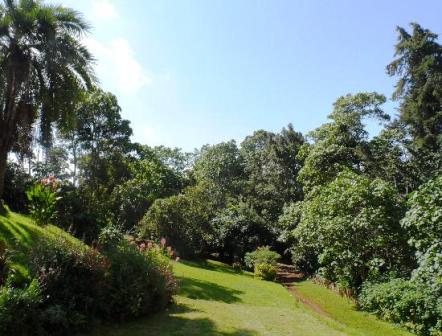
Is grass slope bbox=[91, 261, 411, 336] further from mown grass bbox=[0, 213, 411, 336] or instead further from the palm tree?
the palm tree

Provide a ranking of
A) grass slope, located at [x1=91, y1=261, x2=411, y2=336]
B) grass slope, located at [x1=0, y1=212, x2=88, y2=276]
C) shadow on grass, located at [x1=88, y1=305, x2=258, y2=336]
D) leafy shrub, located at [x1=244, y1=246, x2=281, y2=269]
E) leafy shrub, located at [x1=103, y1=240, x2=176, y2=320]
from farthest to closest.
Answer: leafy shrub, located at [x1=244, y1=246, x2=281, y2=269], grass slope, located at [x1=0, y1=212, x2=88, y2=276], leafy shrub, located at [x1=103, y1=240, x2=176, y2=320], grass slope, located at [x1=91, y1=261, x2=411, y2=336], shadow on grass, located at [x1=88, y1=305, x2=258, y2=336]

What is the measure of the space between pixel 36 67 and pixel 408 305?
1438 centimetres

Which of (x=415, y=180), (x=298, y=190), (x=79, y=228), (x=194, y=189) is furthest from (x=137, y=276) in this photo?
(x=298, y=190)

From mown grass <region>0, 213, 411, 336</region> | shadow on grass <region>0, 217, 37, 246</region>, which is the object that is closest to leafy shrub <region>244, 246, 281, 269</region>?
mown grass <region>0, 213, 411, 336</region>

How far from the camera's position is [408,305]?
1202cm

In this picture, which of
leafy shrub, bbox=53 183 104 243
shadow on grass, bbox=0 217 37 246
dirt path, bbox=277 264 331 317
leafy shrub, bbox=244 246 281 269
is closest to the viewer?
shadow on grass, bbox=0 217 37 246

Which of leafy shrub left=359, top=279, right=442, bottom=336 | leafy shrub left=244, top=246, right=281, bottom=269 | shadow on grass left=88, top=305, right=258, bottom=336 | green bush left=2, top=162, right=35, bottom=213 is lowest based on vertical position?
shadow on grass left=88, top=305, right=258, bottom=336

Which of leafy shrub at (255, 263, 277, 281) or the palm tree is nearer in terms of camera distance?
the palm tree

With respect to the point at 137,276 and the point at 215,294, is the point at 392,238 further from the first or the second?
the point at 137,276

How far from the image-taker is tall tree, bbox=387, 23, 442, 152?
23.6m

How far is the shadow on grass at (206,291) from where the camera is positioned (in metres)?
13.7

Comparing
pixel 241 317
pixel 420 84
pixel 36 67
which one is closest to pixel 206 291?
pixel 241 317

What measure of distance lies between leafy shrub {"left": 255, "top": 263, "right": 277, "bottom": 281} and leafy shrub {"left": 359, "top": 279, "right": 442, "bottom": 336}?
894 centimetres

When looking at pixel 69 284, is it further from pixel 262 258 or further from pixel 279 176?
pixel 279 176
